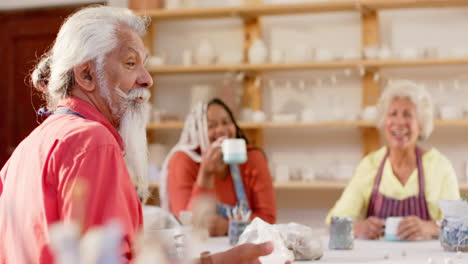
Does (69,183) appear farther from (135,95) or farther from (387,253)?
(387,253)

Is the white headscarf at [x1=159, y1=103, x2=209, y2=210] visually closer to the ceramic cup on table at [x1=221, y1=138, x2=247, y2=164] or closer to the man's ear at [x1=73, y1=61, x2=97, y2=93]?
the ceramic cup on table at [x1=221, y1=138, x2=247, y2=164]

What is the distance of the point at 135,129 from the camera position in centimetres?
153

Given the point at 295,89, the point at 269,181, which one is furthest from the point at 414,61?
the point at 269,181

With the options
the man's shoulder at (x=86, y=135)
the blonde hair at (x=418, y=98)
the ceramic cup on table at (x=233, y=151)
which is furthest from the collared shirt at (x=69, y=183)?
the blonde hair at (x=418, y=98)

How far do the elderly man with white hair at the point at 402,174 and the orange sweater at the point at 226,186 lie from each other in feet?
0.96

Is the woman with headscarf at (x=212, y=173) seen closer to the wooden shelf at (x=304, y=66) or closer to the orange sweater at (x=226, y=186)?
the orange sweater at (x=226, y=186)

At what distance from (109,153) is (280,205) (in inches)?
142

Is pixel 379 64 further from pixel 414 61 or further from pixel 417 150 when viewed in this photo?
pixel 417 150

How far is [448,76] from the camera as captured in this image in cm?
448

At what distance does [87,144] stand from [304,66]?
133 inches

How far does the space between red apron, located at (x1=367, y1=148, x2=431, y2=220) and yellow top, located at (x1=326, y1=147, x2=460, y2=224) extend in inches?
0.7

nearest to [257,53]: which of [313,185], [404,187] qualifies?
[313,185]

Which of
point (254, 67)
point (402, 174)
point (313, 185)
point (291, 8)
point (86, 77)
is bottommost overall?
point (313, 185)

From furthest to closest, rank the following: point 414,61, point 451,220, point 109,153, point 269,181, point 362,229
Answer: point 414,61
point 269,181
point 362,229
point 451,220
point 109,153
